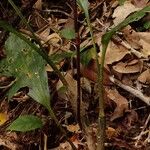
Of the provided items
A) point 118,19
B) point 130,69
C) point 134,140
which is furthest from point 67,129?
point 118,19

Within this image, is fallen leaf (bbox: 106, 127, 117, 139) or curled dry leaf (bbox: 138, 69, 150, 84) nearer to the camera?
fallen leaf (bbox: 106, 127, 117, 139)

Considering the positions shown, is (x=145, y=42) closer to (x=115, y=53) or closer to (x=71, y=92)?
(x=115, y=53)

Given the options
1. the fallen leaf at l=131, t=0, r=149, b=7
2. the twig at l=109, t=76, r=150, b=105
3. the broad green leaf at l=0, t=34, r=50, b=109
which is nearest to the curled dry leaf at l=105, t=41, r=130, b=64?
the twig at l=109, t=76, r=150, b=105

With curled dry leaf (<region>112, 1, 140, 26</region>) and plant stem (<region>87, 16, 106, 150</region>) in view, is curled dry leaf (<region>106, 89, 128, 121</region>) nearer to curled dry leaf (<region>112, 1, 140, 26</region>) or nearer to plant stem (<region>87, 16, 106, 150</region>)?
plant stem (<region>87, 16, 106, 150</region>)

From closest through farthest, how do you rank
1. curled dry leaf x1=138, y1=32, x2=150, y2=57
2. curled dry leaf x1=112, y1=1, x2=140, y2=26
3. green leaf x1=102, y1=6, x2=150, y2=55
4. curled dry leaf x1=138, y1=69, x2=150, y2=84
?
green leaf x1=102, y1=6, x2=150, y2=55, curled dry leaf x1=138, y1=69, x2=150, y2=84, curled dry leaf x1=138, y1=32, x2=150, y2=57, curled dry leaf x1=112, y1=1, x2=140, y2=26

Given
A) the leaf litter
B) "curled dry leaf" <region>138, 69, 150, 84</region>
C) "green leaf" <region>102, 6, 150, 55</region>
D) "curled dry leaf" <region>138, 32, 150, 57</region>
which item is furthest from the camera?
"curled dry leaf" <region>138, 32, 150, 57</region>

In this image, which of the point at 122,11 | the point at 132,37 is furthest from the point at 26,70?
the point at 122,11

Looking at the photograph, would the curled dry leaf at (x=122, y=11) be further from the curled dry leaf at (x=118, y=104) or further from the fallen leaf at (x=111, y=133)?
the fallen leaf at (x=111, y=133)

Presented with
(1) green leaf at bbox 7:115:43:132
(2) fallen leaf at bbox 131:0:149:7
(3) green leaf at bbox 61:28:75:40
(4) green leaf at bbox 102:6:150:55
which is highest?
(4) green leaf at bbox 102:6:150:55
